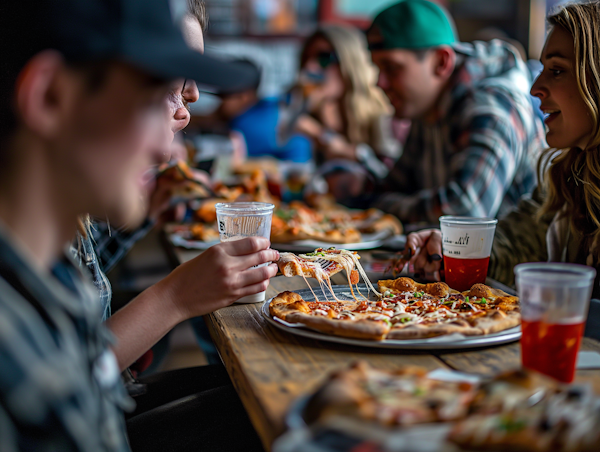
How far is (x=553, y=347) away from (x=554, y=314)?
5 cm

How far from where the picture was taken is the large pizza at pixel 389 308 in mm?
1007

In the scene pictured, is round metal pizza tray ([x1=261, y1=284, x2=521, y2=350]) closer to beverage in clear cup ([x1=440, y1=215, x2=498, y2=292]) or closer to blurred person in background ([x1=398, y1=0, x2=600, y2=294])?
beverage in clear cup ([x1=440, y1=215, x2=498, y2=292])

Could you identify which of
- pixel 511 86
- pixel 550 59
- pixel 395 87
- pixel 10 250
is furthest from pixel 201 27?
pixel 511 86

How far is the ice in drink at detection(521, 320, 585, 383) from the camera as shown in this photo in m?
0.84

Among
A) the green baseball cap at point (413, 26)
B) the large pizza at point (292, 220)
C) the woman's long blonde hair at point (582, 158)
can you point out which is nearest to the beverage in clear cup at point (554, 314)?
the woman's long blonde hair at point (582, 158)

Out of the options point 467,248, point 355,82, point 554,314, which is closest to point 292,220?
point 467,248

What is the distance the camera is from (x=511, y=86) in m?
2.62

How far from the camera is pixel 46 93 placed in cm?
65

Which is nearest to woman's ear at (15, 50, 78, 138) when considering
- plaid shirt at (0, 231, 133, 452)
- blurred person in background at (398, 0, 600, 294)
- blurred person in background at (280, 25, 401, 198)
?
plaid shirt at (0, 231, 133, 452)

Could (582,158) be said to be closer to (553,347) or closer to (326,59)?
(553,347)

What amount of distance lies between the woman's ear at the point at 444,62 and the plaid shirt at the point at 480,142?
0.04 m

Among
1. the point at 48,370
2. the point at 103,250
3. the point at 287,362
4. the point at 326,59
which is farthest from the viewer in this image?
the point at 326,59

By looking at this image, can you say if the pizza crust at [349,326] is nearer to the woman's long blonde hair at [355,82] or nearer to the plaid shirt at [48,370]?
the plaid shirt at [48,370]

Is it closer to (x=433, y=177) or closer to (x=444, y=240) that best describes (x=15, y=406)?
(x=444, y=240)
